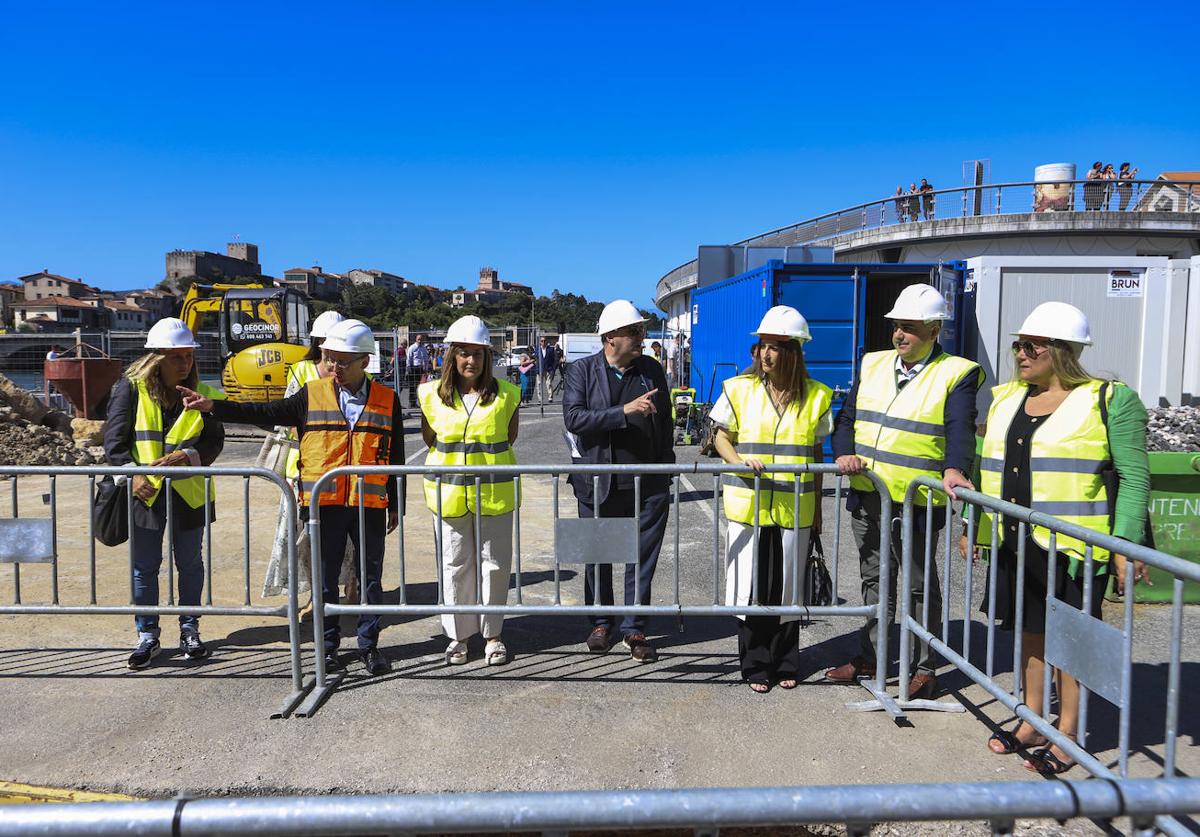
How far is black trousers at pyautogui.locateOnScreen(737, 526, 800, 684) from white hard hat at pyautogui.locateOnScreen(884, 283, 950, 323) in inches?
49.6

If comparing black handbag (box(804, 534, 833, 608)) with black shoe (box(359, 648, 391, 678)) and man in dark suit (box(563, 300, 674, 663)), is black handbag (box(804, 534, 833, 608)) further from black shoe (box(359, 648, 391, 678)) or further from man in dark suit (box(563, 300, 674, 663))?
black shoe (box(359, 648, 391, 678))

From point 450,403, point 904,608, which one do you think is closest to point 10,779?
point 450,403

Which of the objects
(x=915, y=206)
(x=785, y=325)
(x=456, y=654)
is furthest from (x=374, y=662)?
(x=915, y=206)

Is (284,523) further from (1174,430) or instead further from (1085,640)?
(1174,430)

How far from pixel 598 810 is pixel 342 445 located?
338 cm

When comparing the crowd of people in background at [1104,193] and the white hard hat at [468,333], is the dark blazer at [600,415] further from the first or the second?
the crowd of people in background at [1104,193]

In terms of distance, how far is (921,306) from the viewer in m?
4.02

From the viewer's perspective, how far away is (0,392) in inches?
513

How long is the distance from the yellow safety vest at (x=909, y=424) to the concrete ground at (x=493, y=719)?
114cm

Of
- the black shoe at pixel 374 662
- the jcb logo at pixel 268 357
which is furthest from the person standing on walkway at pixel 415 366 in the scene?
the black shoe at pixel 374 662

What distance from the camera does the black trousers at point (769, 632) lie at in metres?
4.33

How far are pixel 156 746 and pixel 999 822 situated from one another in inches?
138

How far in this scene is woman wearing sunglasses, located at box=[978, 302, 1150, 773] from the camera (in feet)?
10.6

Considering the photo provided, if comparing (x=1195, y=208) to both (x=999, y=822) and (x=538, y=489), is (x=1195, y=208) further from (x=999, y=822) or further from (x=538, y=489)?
(x=999, y=822)
